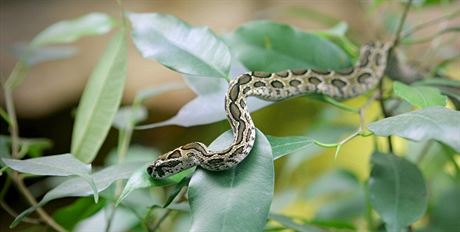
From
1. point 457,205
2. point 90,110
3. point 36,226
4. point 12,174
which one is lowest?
point 457,205

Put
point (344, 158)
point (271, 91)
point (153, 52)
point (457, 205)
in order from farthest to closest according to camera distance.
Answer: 1. point (344, 158)
2. point (457, 205)
3. point (271, 91)
4. point (153, 52)

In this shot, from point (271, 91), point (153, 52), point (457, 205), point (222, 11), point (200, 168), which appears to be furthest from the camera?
point (222, 11)

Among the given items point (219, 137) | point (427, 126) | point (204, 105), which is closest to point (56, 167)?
point (219, 137)

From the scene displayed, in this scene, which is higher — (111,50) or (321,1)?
(111,50)

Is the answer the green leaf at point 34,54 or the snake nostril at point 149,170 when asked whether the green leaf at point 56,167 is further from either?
the green leaf at point 34,54

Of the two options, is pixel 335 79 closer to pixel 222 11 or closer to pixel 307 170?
pixel 307 170

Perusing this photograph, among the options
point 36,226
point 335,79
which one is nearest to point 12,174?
point 36,226

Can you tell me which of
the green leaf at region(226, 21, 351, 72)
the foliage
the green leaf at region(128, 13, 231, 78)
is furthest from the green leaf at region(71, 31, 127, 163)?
the green leaf at region(226, 21, 351, 72)
